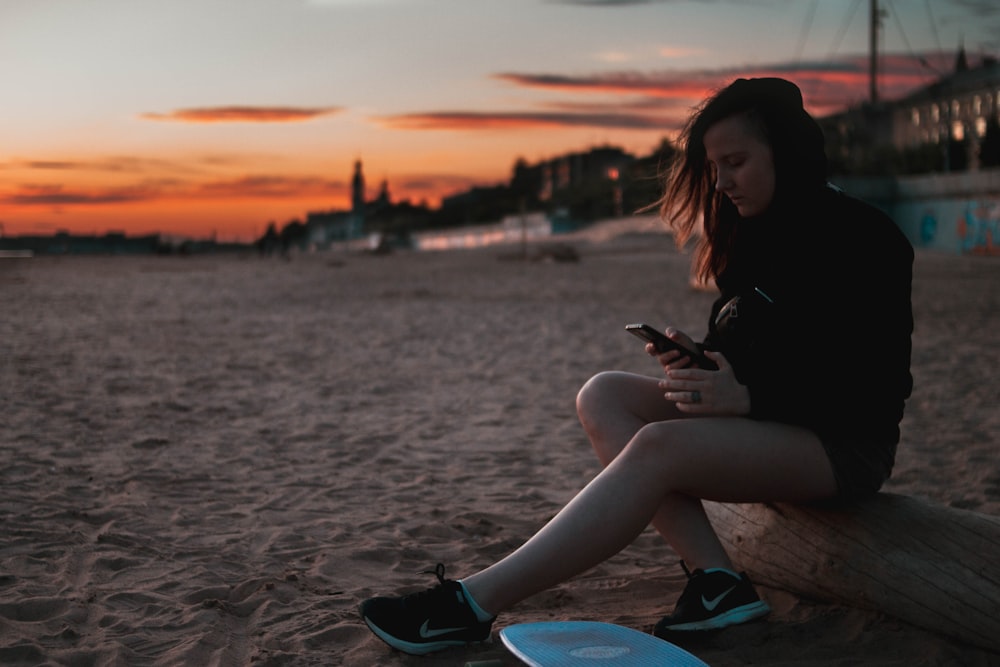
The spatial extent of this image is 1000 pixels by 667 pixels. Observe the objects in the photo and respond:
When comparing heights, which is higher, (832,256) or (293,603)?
(832,256)

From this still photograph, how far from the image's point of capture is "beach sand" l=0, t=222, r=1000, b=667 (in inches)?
122

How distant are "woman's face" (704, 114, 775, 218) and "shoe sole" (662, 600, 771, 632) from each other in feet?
3.89

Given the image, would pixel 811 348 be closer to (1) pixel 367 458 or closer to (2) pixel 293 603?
(2) pixel 293 603

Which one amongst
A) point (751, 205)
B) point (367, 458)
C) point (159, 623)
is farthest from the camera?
point (367, 458)

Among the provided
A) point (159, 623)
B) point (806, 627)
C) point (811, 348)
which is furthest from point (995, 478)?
point (159, 623)

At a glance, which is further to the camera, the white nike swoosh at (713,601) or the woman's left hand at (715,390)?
the white nike swoosh at (713,601)

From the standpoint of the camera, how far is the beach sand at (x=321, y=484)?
309 cm

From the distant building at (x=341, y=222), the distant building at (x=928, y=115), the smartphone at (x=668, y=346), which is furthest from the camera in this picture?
the distant building at (x=341, y=222)

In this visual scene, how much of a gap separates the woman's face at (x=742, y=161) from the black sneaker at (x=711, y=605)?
3.61ft

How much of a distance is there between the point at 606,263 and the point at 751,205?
33234mm

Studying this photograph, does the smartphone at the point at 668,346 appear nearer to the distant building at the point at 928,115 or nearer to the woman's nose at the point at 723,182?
the woman's nose at the point at 723,182

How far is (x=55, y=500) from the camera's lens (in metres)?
4.79

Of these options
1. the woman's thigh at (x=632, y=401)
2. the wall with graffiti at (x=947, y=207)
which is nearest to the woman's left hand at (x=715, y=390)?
the woman's thigh at (x=632, y=401)

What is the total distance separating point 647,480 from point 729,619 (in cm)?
53
